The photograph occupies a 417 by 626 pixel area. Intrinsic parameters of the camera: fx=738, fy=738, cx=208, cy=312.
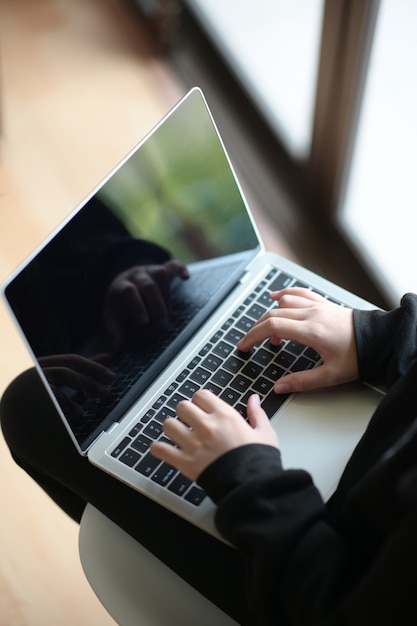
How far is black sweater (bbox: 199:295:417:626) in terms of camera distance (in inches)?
23.5

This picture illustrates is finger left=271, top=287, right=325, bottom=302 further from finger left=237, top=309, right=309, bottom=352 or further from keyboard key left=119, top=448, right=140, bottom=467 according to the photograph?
keyboard key left=119, top=448, right=140, bottom=467

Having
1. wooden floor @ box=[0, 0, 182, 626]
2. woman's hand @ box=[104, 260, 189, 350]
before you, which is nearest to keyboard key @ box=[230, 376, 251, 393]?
woman's hand @ box=[104, 260, 189, 350]

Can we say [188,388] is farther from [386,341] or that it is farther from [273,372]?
[386,341]

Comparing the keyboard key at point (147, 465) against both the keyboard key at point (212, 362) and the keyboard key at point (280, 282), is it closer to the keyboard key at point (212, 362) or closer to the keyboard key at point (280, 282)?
the keyboard key at point (212, 362)

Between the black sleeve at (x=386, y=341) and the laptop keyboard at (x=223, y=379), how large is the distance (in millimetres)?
67

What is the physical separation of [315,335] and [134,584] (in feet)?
1.12

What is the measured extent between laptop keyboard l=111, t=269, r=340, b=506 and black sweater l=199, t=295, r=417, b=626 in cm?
11

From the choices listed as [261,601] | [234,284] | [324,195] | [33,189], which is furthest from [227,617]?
[33,189]

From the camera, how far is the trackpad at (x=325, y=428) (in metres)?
0.80

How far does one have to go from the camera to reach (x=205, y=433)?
0.76m

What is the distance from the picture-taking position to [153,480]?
805 millimetres

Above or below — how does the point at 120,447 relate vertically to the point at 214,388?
below

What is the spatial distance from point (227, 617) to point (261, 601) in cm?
11

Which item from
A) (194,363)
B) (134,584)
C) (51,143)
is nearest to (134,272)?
(194,363)
